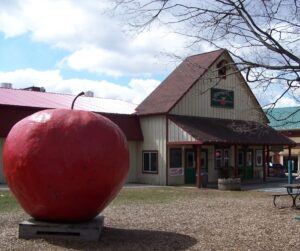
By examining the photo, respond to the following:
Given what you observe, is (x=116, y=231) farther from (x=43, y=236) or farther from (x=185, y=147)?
(x=185, y=147)

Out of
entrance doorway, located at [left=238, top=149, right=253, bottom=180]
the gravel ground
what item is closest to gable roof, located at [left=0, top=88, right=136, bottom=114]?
entrance doorway, located at [left=238, top=149, right=253, bottom=180]

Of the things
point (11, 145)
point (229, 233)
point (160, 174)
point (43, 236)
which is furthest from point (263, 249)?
point (160, 174)

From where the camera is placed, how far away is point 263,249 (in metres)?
9.17

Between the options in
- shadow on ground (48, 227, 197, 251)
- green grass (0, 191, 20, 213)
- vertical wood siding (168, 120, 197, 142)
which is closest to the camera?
shadow on ground (48, 227, 197, 251)

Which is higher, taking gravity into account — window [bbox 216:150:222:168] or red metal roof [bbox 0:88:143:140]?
red metal roof [bbox 0:88:143:140]

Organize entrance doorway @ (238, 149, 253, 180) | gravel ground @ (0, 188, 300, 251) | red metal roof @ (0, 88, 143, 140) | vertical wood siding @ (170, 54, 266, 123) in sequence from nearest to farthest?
gravel ground @ (0, 188, 300, 251), red metal roof @ (0, 88, 143, 140), vertical wood siding @ (170, 54, 266, 123), entrance doorway @ (238, 149, 253, 180)

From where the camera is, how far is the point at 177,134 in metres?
28.7

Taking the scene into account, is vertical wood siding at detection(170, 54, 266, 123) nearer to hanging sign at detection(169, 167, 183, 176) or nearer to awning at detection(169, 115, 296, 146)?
awning at detection(169, 115, 296, 146)

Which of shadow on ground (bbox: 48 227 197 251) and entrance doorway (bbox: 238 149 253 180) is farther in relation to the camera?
entrance doorway (bbox: 238 149 253 180)

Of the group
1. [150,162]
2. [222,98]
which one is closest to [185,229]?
[150,162]

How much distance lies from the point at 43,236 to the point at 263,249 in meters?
3.93

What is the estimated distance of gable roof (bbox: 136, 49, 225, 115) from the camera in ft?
98.6

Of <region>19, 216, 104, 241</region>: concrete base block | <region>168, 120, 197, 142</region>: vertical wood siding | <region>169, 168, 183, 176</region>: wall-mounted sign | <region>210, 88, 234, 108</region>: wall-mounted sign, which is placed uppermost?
<region>210, 88, 234, 108</region>: wall-mounted sign

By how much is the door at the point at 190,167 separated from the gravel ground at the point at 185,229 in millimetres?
14135
